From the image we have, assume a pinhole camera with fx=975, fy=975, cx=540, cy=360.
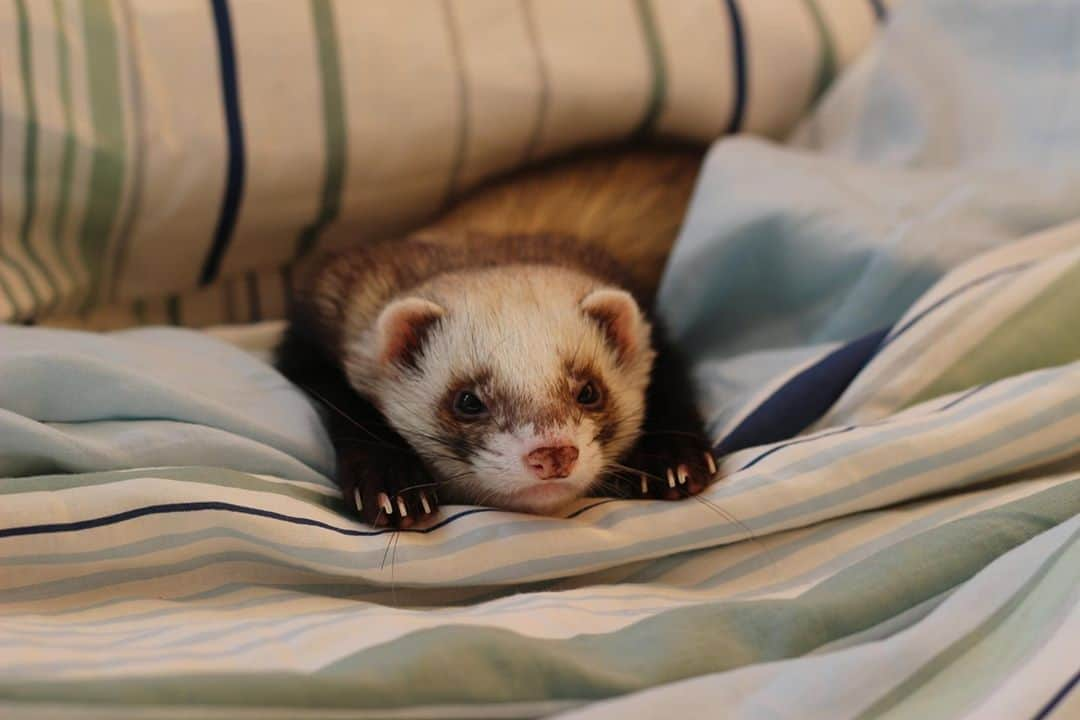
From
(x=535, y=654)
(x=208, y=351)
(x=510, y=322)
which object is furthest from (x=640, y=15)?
(x=535, y=654)

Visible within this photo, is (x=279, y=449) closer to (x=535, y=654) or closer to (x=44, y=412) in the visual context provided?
(x=44, y=412)

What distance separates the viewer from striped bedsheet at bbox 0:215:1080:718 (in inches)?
26.7

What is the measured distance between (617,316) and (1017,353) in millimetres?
433

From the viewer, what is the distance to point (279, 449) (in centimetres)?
99

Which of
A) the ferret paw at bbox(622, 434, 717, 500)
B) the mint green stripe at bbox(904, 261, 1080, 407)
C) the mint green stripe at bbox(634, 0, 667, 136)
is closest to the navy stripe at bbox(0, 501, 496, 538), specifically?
the ferret paw at bbox(622, 434, 717, 500)

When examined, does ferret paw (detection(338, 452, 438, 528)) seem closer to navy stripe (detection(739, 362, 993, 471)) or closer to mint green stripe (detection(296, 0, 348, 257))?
navy stripe (detection(739, 362, 993, 471))

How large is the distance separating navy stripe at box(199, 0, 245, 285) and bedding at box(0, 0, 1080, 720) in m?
0.26

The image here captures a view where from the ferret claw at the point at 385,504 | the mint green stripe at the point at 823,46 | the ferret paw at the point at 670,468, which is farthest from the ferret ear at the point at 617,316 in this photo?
the mint green stripe at the point at 823,46

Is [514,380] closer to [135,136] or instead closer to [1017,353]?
[1017,353]

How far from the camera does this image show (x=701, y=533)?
893mm

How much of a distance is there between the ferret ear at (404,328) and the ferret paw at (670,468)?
27 centimetres

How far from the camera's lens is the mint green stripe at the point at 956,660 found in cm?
69

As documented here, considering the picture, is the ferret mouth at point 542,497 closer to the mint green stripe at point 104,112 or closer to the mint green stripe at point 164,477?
the mint green stripe at point 164,477

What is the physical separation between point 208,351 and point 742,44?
3.11 feet
